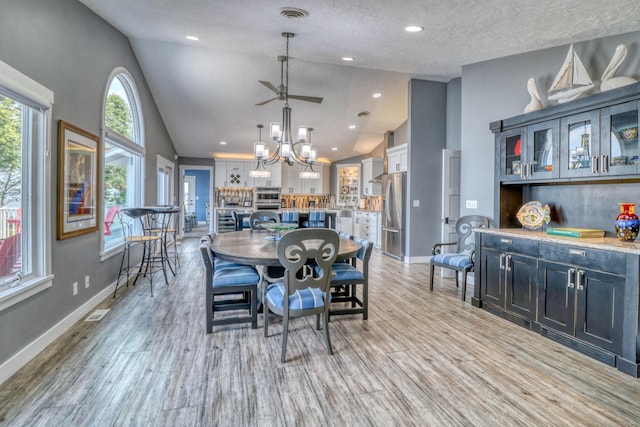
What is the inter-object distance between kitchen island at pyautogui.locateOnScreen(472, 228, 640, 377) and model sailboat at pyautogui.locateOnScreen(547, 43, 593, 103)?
1.44 metres

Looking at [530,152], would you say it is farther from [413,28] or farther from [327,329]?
[327,329]

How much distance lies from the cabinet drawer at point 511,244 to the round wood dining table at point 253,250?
4.81ft

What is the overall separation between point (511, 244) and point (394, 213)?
330 centimetres

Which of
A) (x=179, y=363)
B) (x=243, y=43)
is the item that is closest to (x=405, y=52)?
(x=243, y=43)

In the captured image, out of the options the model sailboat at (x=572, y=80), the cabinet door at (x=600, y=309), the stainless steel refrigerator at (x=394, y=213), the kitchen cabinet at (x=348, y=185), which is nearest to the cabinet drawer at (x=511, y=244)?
the cabinet door at (x=600, y=309)

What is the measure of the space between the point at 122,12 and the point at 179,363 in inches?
153

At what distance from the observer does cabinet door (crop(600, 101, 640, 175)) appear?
256cm

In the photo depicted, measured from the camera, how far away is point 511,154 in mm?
3680

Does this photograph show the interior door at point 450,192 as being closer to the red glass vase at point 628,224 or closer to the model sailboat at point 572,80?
the model sailboat at point 572,80

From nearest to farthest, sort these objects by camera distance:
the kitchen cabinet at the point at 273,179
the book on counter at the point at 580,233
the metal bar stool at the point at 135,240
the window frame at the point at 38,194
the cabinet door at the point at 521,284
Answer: the window frame at the point at 38,194 → the book on counter at the point at 580,233 → the cabinet door at the point at 521,284 → the metal bar stool at the point at 135,240 → the kitchen cabinet at the point at 273,179

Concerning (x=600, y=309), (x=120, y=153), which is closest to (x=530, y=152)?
(x=600, y=309)

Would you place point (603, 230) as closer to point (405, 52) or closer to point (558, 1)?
point (558, 1)

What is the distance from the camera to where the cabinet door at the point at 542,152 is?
10.4ft

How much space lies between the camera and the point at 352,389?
2133mm
